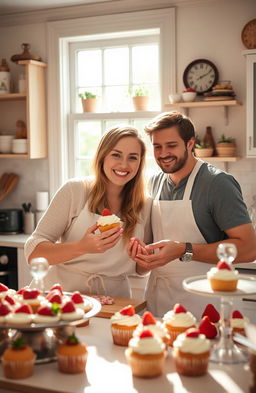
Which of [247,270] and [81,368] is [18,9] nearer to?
[247,270]

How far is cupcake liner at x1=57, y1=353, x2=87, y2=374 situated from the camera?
1608mm

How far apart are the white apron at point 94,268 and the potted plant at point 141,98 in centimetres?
220

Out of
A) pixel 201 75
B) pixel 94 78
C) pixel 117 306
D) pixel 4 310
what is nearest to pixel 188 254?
pixel 117 306

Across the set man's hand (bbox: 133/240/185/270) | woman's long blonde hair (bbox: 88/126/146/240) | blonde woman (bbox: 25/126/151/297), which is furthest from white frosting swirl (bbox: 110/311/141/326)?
woman's long blonde hair (bbox: 88/126/146/240)

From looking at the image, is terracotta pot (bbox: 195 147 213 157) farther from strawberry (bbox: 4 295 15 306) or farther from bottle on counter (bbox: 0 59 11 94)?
strawberry (bbox: 4 295 15 306)

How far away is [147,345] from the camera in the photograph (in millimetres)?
1579

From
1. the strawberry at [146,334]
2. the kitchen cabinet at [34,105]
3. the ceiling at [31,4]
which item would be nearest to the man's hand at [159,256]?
the strawberry at [146,334]

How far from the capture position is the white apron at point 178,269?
2584mm

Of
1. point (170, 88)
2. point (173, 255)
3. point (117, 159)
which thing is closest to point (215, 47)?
point (170, 88)

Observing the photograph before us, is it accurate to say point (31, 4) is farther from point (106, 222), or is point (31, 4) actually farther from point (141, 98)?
point (106, 222)

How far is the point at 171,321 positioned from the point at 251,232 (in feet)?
2.53

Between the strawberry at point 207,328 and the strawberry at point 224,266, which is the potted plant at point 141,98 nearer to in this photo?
the strawberry at point 207,328

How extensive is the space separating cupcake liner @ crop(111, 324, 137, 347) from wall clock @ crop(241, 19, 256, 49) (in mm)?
2788

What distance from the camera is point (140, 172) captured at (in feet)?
8.87
